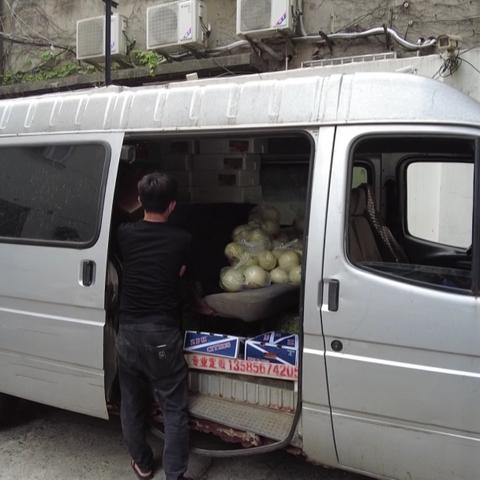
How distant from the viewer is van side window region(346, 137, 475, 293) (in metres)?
2.51

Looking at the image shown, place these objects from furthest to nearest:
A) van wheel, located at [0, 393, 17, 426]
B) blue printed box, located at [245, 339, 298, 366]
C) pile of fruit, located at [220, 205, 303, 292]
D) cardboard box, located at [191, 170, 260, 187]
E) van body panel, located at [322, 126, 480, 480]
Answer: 1. cardboard box, located at [191, 170, 260, 187]
2. van wheel, located at [0, 393, 17, 426]
3. pile of fruit, located at [220, 205, 303, 292]
4. blue printed box, located at [245, 339, 298, 366]
5. van body panel, located at [322, 126, 480, 480]

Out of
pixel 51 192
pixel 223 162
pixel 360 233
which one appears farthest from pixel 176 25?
pixel 360 233

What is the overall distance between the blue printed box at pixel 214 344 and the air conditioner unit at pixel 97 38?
7314 millimetres

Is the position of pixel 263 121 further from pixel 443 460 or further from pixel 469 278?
pixel 443 460

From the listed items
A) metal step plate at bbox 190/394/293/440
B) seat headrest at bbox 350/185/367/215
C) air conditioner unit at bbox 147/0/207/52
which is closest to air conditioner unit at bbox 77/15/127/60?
air conditioner unit at bbox 147/0/207/52

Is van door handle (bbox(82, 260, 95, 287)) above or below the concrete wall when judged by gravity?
below

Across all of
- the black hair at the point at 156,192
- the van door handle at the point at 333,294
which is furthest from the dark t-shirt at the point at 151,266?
the van door handle at the point at 333,294

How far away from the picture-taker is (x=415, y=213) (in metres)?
4.41

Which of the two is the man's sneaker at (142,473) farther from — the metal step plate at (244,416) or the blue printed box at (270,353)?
the blue printed box at (270,353)

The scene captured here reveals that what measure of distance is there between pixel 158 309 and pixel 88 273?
1.63ft

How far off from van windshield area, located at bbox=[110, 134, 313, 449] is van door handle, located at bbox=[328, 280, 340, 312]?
18cm

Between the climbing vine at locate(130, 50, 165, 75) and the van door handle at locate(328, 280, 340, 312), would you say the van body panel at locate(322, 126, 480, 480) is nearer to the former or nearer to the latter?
the van door handle at locate(328, 280, 340, 312)

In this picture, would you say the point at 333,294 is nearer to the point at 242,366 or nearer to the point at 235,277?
the point at 242,366

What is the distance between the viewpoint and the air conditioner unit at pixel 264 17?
7.50m
